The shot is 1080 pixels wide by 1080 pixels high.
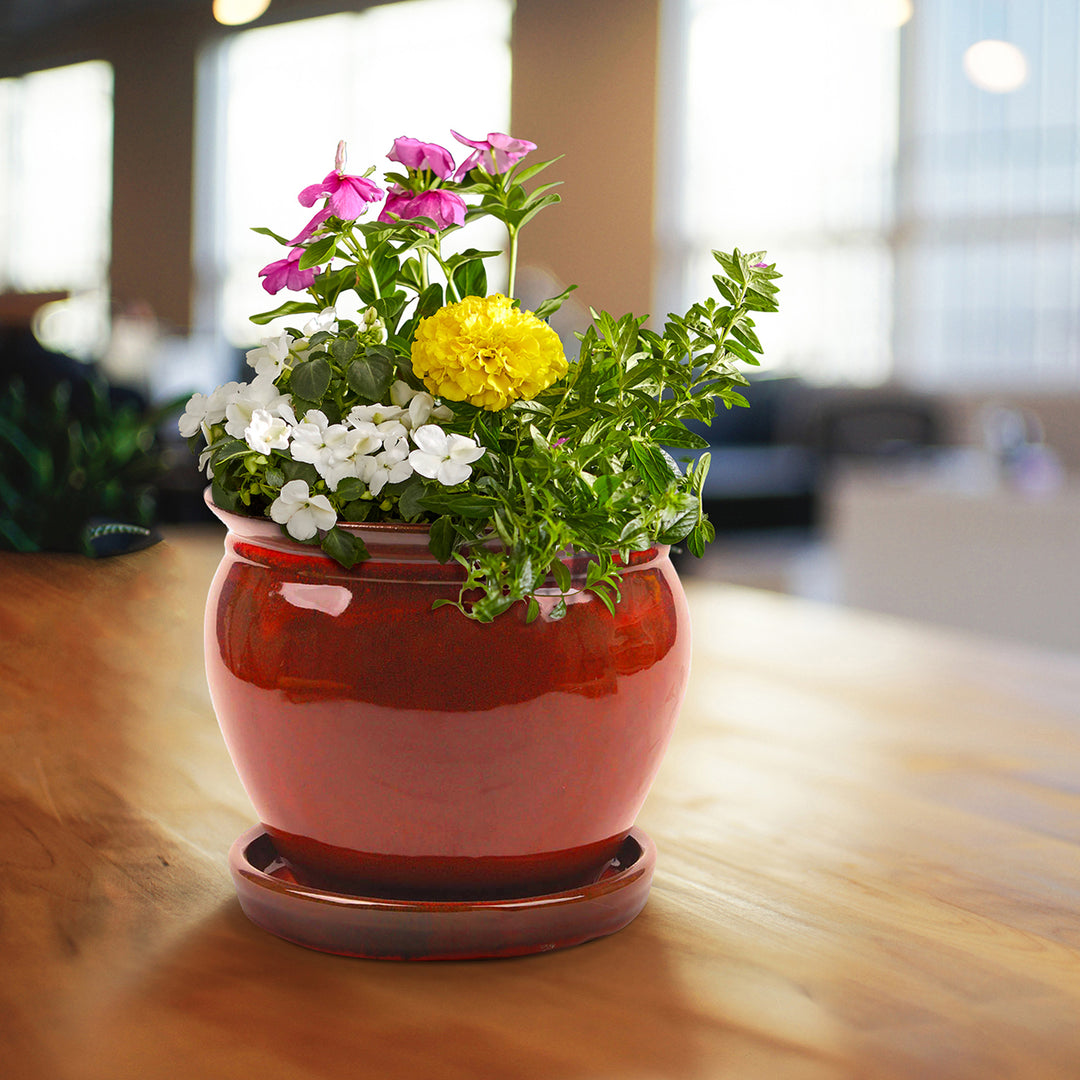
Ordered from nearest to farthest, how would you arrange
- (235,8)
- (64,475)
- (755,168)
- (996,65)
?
(64,475)
(235,8)
(996,65)
(755,168)

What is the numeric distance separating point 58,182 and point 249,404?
9985mm

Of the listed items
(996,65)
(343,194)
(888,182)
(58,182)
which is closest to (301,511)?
(343,194)

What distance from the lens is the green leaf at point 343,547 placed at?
429 millimetres

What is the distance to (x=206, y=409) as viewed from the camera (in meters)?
A: 0.46

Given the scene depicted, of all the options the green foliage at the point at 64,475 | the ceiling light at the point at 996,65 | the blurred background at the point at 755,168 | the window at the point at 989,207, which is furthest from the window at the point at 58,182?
the green foliage at the point at 64,475

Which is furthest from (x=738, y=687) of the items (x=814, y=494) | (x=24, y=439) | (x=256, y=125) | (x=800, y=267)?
(x=256, y=125)

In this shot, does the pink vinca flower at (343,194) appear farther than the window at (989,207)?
No

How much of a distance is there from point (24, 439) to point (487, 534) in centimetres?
86

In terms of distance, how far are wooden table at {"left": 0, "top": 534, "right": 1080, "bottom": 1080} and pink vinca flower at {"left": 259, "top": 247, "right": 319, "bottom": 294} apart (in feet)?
0.77

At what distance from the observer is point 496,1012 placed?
0.40 metres

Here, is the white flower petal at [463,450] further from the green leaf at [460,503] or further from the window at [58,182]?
the window at [58,182]

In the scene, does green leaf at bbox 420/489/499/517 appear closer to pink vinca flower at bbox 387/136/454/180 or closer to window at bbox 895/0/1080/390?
pink vinca flower at bbox 387/136/454/180

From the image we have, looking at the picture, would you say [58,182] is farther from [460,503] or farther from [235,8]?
[460,503]

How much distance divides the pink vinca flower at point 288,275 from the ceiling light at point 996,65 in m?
6.71
